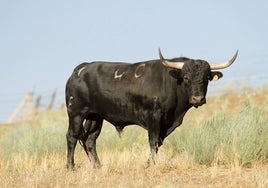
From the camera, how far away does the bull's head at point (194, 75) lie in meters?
10.1

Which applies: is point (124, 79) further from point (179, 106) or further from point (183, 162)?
point (183, 162)

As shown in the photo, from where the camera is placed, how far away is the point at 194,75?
33.8 ft

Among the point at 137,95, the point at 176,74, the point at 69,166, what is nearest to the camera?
the point at 176,74

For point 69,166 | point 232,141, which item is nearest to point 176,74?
point 232,141

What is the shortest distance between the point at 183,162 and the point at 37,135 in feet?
20.2

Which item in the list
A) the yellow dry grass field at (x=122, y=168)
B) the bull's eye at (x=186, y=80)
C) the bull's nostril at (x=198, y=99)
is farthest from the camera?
the bull's eye at (x=186, y=80)

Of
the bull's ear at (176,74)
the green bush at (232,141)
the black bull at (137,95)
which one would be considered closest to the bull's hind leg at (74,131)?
the black bull at (137,95)

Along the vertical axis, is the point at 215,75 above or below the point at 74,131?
above

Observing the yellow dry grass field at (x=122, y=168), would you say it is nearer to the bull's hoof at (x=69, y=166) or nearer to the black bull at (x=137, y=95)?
the bull's hoof at (x=69, y=166)

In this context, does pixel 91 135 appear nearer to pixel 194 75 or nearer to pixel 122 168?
pixel 122 168

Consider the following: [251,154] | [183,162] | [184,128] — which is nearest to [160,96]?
[183,162]

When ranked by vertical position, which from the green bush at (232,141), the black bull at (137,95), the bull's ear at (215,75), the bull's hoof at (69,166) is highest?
the bull's ear at (215,75)

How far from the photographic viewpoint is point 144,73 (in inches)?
433

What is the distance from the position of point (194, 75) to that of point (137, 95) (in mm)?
1148
